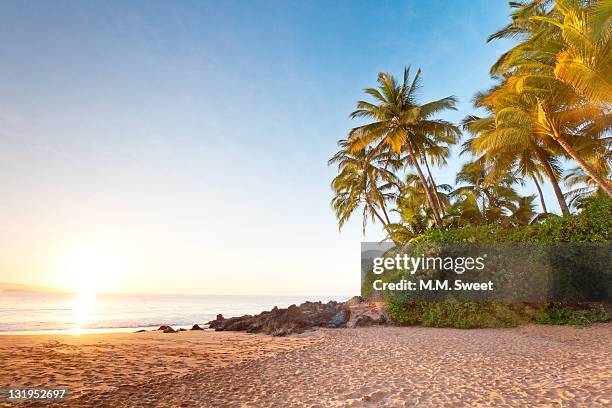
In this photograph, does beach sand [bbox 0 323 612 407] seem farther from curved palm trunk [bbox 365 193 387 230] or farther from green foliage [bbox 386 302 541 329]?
curved palm trunk [bbox 365 193 387 230]

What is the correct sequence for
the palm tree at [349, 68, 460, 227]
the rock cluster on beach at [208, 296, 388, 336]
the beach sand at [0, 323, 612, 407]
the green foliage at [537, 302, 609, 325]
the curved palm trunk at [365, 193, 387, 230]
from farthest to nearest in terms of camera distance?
the curved palm trunk at [365, 193, 387, 230], the palm tree at [349, 68, 460, 227], the rock cluster on beach at [208, 296, 388, 336], the green foliage at [537, 302, 609, 325], the beach sand at [0, 323, 612, 407]

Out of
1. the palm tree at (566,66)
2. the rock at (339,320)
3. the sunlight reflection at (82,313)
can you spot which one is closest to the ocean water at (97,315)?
the sunlight reflection at (82,313)

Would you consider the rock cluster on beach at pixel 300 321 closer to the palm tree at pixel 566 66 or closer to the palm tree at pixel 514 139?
the palm tree at pixel 514 139

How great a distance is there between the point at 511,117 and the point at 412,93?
6.03 m

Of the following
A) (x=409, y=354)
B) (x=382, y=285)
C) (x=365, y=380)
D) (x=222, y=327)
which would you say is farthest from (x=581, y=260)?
(x=222, y=327)

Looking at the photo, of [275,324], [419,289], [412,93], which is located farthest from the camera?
[412,93]

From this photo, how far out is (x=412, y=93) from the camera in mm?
18859

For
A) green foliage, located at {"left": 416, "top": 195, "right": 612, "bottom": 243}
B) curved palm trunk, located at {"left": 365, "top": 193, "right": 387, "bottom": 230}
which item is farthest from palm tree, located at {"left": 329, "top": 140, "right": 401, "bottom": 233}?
green foliage, located at {"left": 416, "top": 195, "right": 612, "bottom": 243}

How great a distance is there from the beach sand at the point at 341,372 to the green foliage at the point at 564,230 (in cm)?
314

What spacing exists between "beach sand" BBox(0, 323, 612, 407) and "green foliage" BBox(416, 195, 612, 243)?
10.3ft

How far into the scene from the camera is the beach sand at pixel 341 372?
4.73 m

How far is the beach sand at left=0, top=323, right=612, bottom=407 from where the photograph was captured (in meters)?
4.73

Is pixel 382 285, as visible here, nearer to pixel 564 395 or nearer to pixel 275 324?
pixel 275 324

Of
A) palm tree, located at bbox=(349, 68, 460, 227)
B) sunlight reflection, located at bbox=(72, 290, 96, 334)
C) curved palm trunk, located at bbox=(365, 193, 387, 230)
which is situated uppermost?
palm tree, located at bbox=(349, 68, 460, 227)
